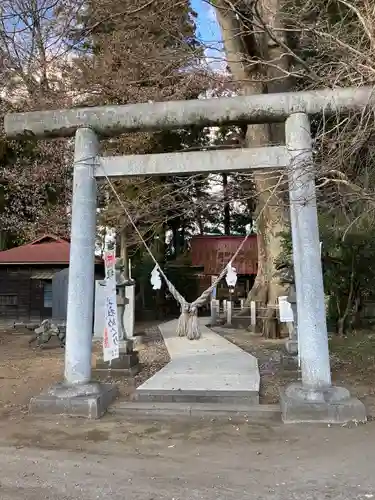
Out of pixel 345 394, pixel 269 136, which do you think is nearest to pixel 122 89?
pixel 269 136

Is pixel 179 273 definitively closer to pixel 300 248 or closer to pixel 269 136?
pixel 269 136

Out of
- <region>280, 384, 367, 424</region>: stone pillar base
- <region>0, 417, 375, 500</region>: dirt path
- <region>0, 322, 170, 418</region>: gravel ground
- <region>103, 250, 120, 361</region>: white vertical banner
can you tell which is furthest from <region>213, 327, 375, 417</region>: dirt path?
<region>103, 250, 120, 361</region>: white vertical banner

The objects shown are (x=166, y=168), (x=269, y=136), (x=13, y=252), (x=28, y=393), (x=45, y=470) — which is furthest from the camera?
(x=13, y=252)

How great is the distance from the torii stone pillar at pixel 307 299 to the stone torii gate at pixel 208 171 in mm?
11

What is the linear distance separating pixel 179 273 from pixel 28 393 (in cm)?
2046

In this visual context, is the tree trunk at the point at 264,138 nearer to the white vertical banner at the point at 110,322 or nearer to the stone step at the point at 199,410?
the white vertical banner at the point at 110,322

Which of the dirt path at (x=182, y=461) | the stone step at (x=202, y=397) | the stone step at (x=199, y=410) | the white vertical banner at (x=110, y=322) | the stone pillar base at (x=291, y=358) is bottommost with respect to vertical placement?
the dirt path at (x=182, y=461)

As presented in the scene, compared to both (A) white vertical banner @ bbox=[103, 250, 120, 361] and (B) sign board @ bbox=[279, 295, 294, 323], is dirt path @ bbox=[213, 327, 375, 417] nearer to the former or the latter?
(B) sign board @ bbox=[279, 295, 294, 323]

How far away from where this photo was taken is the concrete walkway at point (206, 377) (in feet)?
21.2

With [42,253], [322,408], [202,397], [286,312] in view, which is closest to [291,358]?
[286,312]

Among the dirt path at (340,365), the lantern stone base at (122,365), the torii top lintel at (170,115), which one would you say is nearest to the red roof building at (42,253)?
the dirt path at (340,365)

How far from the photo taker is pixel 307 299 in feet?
19.1

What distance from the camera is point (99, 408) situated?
229 inches

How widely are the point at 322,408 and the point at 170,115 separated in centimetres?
380
